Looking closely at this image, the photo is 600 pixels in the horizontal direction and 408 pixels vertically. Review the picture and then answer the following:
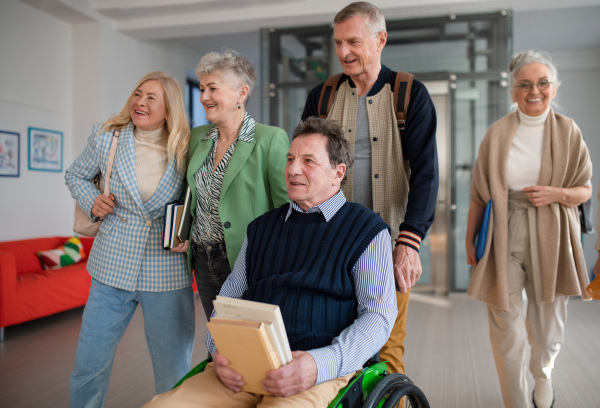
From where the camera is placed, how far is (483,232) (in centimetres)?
241

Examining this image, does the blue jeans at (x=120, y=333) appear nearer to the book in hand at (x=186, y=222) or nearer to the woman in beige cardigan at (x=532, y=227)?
the book in hand at (x=186, y=222)

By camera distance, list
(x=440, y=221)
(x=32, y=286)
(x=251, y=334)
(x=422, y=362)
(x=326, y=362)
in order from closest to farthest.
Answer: (x=251, y=334), (x=326, y=362), (x=422, y=362), (x=32, y=286), (x=440, y=221)

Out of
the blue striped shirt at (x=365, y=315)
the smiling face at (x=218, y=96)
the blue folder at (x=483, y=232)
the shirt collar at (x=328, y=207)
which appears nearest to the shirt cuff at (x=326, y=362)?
the blue striped shirt at (x=365, y=315)

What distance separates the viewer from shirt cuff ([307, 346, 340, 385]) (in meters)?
1.35

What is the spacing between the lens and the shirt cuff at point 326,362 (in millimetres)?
1352

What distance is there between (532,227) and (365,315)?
1230mm

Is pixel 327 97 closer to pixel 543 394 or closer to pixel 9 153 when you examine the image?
pixel 543 394

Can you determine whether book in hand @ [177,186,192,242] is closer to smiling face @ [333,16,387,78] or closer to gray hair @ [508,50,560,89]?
smiling face @ [333,16,387,78]

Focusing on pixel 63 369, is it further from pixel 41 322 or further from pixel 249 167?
pixel 249 167

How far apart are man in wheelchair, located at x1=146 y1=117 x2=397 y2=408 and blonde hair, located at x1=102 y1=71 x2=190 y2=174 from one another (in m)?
0.56

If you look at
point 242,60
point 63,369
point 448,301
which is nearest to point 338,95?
point 242,60

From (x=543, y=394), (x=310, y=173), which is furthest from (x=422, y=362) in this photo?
(x=310, y=173)

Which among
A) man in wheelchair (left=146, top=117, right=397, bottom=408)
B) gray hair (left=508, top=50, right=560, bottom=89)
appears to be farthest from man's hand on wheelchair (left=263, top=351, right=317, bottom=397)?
gray hair (left=508, top=50, right=560, bottom=89)

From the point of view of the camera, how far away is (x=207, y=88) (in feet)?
6.57
